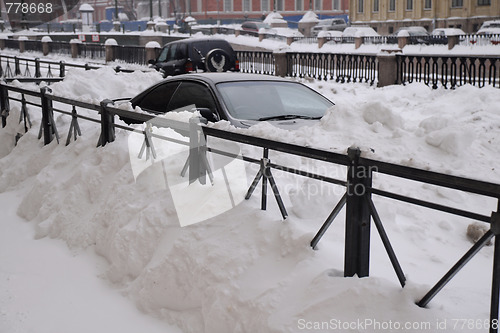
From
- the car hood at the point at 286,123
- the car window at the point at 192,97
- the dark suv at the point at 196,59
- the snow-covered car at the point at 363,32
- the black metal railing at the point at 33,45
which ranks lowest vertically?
the car hood at the point at 286,123

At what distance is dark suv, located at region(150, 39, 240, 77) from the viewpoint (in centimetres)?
1902

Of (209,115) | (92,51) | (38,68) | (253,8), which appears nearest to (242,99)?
(209,115)

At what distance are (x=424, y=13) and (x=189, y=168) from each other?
44477 millimetres

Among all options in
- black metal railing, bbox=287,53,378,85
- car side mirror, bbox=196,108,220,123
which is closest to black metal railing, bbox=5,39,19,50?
black metal railing, bbox=287,53,378,85

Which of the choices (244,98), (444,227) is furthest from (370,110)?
(444,227)

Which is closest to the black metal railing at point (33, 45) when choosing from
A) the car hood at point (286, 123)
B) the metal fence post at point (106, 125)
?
the metal fence post at point (106, 125)

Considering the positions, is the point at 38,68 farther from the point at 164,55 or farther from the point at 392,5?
the point at 392,5

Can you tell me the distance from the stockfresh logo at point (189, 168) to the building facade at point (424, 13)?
40.6 meters

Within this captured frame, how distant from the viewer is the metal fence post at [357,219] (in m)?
3.87

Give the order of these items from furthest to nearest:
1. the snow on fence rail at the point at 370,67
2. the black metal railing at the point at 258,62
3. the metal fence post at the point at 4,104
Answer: the black metal railing at the point at 258,62 → the snow on fence rail at the point at 370,67 → the metal fence post at the point at 4,104

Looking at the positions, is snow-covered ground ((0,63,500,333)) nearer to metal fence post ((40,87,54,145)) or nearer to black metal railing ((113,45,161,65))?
metal fence post ((40,87,54,145))

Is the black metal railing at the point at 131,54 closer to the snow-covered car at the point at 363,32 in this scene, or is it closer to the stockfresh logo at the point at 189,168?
the snow-covered car at the point at 363,32

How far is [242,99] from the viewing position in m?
7.27

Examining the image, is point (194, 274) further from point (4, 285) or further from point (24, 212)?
point (24, 212)
